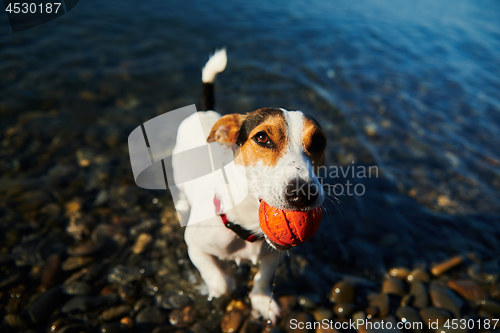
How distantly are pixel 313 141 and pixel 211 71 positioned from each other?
179 centimetres

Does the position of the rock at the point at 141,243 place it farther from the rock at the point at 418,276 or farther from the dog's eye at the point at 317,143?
the rock at the point at 418,276

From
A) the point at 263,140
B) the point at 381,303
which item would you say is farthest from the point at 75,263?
the point at 381,303

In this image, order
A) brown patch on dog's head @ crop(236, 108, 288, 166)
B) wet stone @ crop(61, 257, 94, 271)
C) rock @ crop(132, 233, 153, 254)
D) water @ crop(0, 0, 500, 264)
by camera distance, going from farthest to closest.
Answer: water @ crop(0, 0, 500, 264) → rock @ crop(132, 233, 153, 254) → wet stone @ crop(61, 257, 94, 271) → brown patch on dog's head @ crop(236, 108, 288, 166)

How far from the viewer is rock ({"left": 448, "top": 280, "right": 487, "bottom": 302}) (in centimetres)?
337

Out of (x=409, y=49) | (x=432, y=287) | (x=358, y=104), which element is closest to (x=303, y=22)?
(x=409, y=49)

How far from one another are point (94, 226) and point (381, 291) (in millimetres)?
3338

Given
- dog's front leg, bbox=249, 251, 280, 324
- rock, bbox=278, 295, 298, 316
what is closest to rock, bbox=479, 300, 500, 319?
rock, bbox=278, 295, 298, 316

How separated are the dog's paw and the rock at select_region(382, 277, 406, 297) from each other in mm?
1264

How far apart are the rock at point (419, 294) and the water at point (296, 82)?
799mm

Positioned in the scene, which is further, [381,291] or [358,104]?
[358,104]

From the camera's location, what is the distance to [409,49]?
1007 centimetres

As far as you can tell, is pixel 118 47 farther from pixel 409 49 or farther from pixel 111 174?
pixel 409 49

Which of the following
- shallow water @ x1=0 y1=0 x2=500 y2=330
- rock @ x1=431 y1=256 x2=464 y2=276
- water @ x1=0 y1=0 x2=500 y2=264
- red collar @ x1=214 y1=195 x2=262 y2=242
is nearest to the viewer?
red collar @ x1=214 y1=195 x2=262 y2=242

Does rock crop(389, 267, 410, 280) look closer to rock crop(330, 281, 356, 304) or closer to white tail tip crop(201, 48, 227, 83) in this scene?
rock crop(330, 281, 356, 304)
